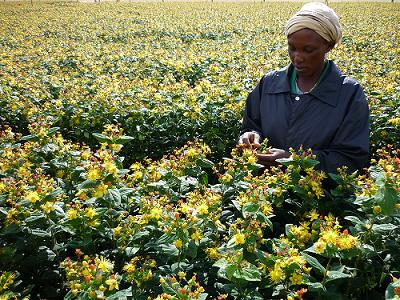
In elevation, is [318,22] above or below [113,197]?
above

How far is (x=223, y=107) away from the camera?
3801 millimetres

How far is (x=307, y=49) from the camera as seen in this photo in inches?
84.6

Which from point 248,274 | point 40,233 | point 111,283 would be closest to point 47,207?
point 40,233

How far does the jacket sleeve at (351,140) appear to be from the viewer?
2121mm

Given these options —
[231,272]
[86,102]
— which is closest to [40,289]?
[231,272]

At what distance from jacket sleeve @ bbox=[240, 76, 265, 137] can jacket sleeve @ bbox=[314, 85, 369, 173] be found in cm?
53

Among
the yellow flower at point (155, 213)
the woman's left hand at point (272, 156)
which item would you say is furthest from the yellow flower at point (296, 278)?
the woman's left hand at point (272, 156)

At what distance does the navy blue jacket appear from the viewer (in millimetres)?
2146

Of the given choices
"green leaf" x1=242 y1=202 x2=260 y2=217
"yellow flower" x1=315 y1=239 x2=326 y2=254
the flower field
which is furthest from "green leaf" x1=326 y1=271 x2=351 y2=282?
"green leaf" x1=242 y1=202 x2=260 y2=217

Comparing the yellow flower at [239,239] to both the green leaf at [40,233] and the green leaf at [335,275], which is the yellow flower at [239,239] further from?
the green leaf at [40,233]

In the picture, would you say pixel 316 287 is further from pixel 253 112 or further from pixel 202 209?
pixel 253 112

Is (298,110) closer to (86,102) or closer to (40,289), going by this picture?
(40,289)

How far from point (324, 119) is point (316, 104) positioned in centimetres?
10

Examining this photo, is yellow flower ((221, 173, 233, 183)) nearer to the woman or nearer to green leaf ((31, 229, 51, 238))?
the woman
